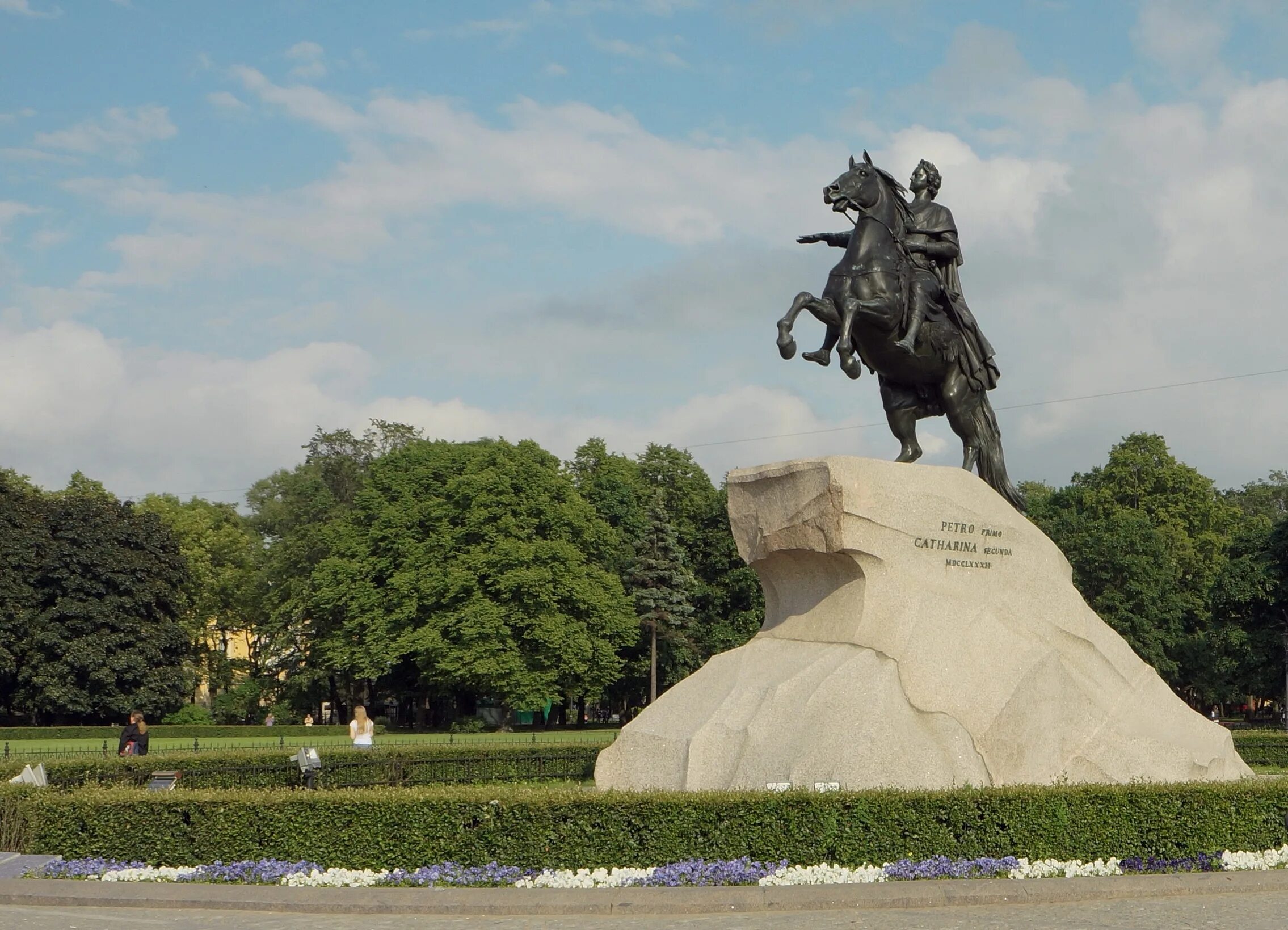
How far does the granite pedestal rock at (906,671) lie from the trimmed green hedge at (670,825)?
94.4 inches

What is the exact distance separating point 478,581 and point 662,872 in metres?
40.9

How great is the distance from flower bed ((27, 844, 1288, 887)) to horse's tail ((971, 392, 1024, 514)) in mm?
7459

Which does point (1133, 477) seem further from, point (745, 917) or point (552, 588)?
point (745, 917)

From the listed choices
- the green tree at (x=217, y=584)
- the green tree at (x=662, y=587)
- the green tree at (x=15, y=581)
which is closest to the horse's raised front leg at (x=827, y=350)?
the green tree at (x=662, y=587)

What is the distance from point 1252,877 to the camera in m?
11.4

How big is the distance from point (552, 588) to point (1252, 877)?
4076 cm

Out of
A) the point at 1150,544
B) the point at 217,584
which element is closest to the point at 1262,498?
the point at 1150,544

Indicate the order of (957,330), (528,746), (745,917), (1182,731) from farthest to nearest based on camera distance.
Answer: (528,746) → (957,330) → (1182,731) → (745,917)

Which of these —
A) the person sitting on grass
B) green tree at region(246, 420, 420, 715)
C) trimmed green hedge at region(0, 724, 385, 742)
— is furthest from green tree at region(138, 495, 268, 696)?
the person sitting on grass

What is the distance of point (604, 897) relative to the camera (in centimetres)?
1045

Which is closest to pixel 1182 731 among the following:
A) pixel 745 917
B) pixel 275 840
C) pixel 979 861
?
pixel 979 861

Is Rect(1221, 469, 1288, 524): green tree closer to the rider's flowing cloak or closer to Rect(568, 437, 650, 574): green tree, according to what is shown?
Rect(568, 437, 650, 574): green tree

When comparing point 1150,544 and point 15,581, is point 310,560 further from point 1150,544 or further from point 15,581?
point 1150,544

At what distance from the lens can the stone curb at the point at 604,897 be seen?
1037 centimetres
